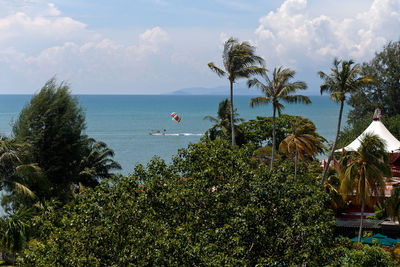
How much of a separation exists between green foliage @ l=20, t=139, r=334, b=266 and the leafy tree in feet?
162

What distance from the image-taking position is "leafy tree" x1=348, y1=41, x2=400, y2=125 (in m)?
61.8

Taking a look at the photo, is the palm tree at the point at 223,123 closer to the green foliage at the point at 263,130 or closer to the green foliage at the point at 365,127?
the green foliage at the point at 263,130

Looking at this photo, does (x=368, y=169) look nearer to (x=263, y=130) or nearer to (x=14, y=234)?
(x=14, y=234)

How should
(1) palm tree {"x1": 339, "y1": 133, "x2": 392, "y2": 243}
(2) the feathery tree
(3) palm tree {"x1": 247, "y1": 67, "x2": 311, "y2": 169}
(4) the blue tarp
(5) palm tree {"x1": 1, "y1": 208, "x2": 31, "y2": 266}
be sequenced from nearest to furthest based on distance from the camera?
(5) palm tree {"x1": 1, "y1": 208, "x2": 31, "y2": 266} → (1) palm tree {"x1": 339, "y1": 133, "x2": 392, "y2": 243} → (4) the blue tarp → (2) the feathery tree → (3) palm tree {"x1": 247, "y1": 67, "x2": 311, "y2": 169}

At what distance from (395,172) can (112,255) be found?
25.7 m

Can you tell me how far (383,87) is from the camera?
63531mm

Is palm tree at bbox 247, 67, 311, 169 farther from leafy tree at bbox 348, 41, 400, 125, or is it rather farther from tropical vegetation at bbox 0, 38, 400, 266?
leafy tree at bbox 348, 41, 400, 125

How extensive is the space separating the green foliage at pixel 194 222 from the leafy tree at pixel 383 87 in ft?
162

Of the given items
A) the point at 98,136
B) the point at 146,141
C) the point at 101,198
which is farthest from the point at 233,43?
the point at 98,136

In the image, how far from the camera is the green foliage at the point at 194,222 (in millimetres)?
12812

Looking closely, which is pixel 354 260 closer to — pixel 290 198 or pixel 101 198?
pixel 290 198

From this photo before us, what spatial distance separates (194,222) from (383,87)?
5550 cm

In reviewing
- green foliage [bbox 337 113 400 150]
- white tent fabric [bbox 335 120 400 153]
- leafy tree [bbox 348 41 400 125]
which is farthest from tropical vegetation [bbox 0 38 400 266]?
leafy tree [bbox 348 41 400 125]

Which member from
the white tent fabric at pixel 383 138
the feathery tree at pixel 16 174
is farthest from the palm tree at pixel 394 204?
the feathery tree at pixel 16 174
